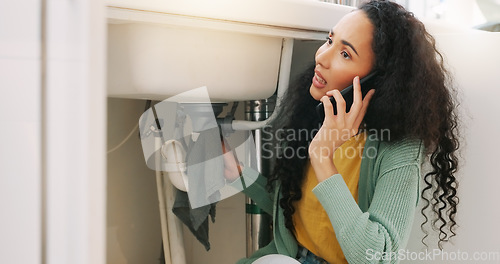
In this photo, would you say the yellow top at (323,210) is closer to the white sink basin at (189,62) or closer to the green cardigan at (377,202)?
the green cardigan at (377,202)

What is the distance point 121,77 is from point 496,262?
0.68 meters

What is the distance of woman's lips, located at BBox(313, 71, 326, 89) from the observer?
88 centimetres

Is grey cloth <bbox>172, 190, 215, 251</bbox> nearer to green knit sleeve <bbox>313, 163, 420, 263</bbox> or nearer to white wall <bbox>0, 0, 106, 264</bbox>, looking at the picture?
green knit sleeve <bbox>313, 163, 420, 263</bbox>

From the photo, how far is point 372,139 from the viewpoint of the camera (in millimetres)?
861

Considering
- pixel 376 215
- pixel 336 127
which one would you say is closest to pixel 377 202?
pixel 376 215

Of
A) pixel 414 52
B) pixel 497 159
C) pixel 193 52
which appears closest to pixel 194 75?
pixel 193 52

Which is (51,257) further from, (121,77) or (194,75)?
(194,75)

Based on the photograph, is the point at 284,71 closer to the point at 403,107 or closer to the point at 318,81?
the point at 318,81

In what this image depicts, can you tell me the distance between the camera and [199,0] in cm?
81

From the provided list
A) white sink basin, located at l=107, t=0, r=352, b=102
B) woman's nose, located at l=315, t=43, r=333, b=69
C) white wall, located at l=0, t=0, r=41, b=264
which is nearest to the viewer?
white wall, located at l=0, t=0, r=41, b=264

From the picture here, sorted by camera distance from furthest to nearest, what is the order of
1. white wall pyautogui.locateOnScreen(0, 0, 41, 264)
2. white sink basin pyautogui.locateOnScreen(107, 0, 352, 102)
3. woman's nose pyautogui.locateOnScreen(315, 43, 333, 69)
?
woman's nose pyautogui.locateOnScreen(315, 43, 333, 69) < white sink basin pyautogui.locateOnScreen(107, 0, 352, 102) < white wall pyautogui.locateOnScreen(0, 0, 41, 264)

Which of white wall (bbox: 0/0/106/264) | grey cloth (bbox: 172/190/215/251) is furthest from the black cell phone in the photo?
white wall (bbox: 0/0/106/264)

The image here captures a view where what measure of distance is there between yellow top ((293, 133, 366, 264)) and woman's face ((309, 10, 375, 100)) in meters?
0.09

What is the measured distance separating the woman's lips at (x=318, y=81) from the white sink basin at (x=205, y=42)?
0.08m
